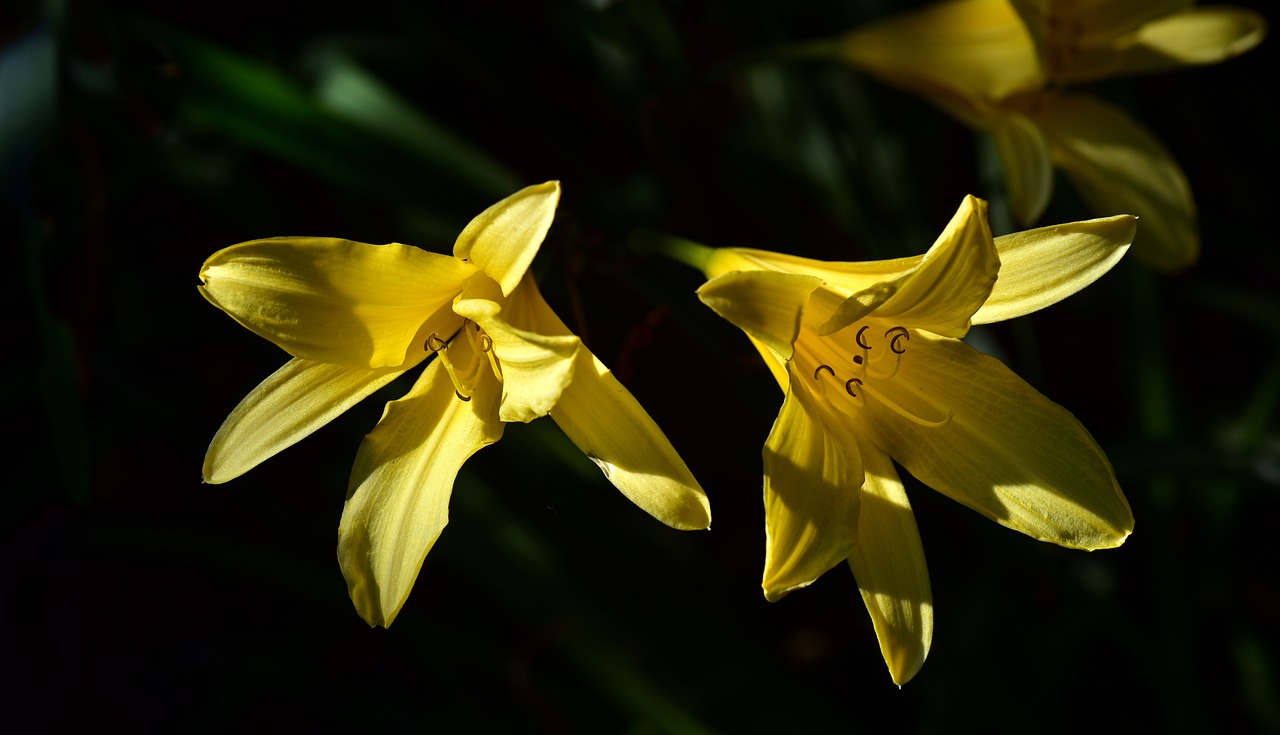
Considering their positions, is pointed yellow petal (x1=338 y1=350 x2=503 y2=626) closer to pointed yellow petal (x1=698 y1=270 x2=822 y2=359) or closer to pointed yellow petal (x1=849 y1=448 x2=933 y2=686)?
pointed yellow petal (x1=698 y1=270 x2=822 y2=359)

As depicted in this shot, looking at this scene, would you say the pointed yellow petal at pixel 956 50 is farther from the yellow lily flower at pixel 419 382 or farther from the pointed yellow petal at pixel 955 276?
the yellow lily flower at pixel 419 382

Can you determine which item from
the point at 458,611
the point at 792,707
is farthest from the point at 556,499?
the point at 792,707

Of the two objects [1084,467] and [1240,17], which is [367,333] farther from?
[1240,17]

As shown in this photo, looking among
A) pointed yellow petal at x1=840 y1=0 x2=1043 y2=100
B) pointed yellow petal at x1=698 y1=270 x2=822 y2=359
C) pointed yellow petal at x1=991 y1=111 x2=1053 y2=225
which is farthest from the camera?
pointed yellow petal at x1=840 y1=0 x2=1043 y2=100

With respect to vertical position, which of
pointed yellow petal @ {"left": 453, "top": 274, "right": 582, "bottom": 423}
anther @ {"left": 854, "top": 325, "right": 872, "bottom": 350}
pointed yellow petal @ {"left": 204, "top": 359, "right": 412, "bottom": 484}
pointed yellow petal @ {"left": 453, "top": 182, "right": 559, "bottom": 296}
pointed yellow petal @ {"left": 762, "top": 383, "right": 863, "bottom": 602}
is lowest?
pointed yellow petal @ {"left": 762, "top": 383, "right": 863, "bottom": 602}

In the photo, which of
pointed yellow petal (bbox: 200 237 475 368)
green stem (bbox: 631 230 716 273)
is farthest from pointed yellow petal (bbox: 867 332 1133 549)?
pointed yellow petal (bbox: 200 237 475 368)

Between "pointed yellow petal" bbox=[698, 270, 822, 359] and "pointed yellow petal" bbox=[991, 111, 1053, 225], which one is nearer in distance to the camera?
"pointed yellow petal" bbox=[698, 270, 822, 359]

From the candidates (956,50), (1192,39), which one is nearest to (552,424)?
(956,50)
